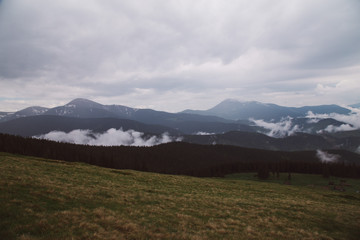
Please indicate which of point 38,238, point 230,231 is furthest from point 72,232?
point 230,231

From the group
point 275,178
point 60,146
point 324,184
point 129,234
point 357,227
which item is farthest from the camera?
point 60,146

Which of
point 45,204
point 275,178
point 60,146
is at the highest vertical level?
point 45,204

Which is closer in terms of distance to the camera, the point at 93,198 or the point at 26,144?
the point at 93,198

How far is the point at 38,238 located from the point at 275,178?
115937 millimetres

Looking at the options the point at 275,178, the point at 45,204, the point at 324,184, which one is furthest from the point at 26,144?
the point at 324,184

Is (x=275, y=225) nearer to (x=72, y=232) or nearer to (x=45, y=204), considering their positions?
(x=72, y=232)

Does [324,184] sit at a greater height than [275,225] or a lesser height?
lesser

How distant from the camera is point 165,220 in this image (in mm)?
14312

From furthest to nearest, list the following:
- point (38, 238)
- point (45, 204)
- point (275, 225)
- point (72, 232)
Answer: point (275, 225), point (45, 204), point (72, 232), point (38, 238)

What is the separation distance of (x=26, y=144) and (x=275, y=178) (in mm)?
134558

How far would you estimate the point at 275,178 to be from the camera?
103m

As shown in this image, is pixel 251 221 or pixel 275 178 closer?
pixel 251 221

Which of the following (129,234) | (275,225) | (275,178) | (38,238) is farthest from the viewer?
(275,178)

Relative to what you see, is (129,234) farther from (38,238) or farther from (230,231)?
(230,231)
